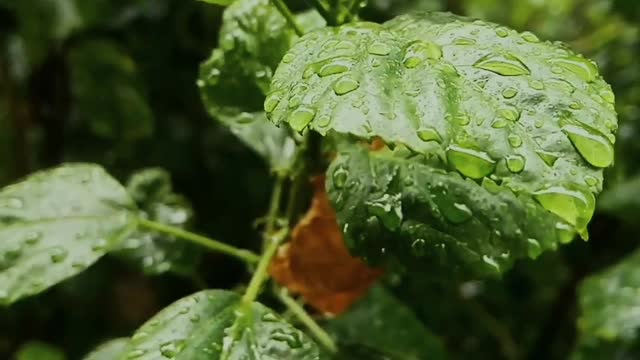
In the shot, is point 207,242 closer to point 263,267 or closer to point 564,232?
point 263,267

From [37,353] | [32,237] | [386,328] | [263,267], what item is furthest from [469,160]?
[37,353]

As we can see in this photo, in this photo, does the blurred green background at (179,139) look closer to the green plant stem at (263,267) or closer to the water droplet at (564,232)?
the green plant stem at (263,267)

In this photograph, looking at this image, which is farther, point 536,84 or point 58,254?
point 58,254

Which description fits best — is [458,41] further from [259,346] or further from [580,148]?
[259,346]

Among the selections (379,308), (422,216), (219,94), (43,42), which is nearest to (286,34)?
(219,94)

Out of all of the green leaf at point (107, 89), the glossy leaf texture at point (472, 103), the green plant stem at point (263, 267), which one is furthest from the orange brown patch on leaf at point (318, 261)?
the green leaf at point (107, 89)
